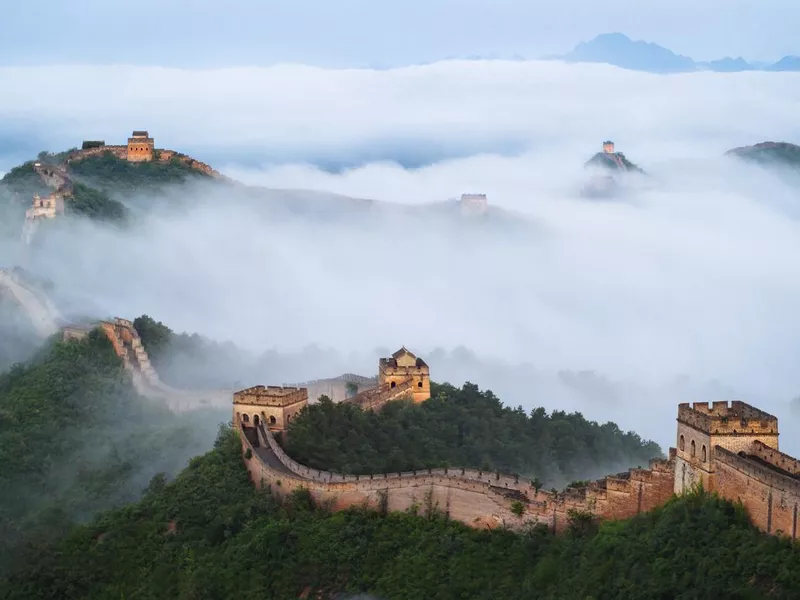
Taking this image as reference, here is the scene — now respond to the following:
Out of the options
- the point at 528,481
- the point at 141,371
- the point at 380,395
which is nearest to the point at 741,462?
the point at 528,481

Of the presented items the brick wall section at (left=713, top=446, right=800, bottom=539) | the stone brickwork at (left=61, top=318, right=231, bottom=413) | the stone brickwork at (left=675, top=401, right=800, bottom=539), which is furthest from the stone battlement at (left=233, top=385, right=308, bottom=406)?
the brick wall section at (left=713, top=446, right=800, bottom=539)

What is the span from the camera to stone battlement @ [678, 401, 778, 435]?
36.5 meters

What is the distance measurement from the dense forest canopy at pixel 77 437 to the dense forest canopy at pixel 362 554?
4.15m

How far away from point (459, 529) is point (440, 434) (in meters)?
14.8

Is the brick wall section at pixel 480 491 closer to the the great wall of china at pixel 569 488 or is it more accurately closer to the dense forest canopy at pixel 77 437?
the the great wall of china at pixel 569 488

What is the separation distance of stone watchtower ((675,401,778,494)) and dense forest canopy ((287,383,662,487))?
45.5 ft

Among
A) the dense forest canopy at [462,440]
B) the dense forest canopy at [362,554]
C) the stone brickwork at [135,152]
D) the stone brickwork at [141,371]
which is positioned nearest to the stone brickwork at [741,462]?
the dense forest canopy at [362,554]

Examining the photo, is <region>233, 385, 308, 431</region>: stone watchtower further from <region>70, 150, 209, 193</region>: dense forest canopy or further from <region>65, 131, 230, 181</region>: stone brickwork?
<region>65, 131, 230, 181</region>: stone brickwork

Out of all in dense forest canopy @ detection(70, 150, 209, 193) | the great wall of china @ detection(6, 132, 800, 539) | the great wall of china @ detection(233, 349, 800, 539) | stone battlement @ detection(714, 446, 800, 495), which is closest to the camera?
stone battlement @ detection(714, 446, 800, 495)

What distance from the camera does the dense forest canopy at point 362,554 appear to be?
34438 mm

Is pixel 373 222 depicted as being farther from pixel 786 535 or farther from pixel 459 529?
pixel 786 535

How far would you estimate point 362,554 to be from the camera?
143 feet

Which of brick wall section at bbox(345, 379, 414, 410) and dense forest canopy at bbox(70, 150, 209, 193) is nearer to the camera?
brick wall section at bbox(345, 379, 414, 410)

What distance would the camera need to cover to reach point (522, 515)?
1640 inches
